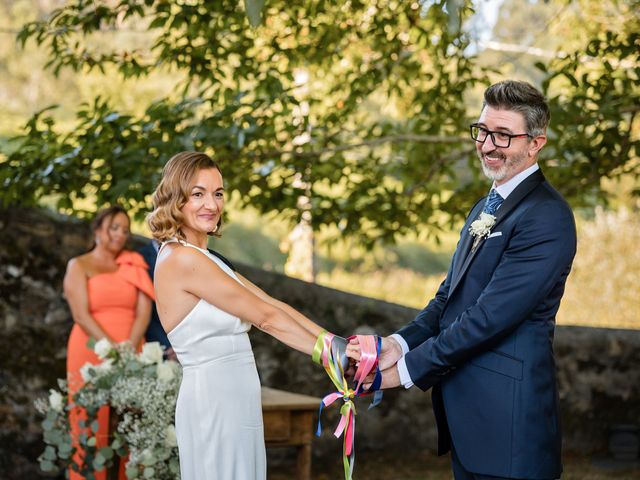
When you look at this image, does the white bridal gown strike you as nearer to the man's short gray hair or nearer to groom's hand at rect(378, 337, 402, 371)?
groom's hand at rect(378, 337, 402, 371)

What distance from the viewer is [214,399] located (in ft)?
10.4

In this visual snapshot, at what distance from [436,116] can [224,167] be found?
1.58 meters

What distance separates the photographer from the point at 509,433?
2939 millimetres

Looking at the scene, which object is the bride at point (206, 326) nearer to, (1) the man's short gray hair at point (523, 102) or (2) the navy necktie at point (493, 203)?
(2) the navy necktie at point (493, 203)

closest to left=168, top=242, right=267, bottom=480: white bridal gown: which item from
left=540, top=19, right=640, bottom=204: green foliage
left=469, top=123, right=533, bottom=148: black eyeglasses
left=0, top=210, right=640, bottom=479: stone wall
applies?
left=469, top=123, right=533, bottom=148: black eyeglasses

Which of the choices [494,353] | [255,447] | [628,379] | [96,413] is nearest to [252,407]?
[255,447]

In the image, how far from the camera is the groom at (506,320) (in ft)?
9.62

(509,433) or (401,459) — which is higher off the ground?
(509,433)

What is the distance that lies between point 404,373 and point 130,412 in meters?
1.66

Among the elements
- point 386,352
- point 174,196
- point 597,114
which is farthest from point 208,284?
point 597,114

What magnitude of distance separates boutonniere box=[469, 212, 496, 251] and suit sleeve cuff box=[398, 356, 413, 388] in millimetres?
468

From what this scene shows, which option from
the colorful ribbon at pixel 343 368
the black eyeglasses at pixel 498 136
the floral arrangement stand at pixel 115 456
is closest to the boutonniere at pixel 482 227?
the black eyeglasses at pixel 498 136

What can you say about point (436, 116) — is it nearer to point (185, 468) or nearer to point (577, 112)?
point (577, 112)

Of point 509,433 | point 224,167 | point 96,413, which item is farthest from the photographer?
point 224,167
